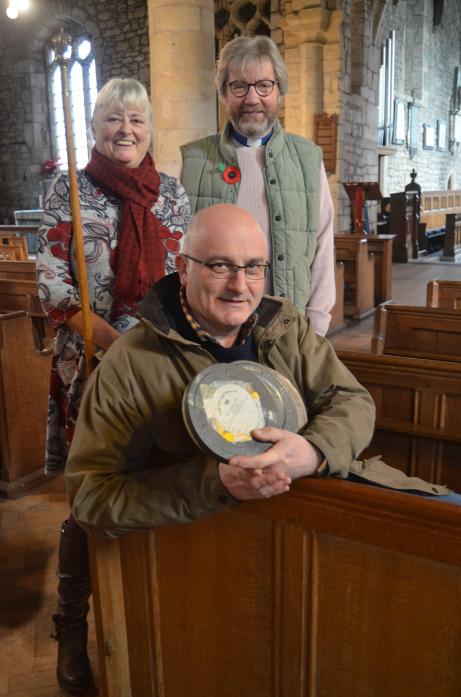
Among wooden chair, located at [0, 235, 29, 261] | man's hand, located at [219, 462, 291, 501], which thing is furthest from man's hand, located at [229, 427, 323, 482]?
wooden chair, located at [0, 235, 29, 261]

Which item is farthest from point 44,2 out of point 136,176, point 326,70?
point 136,176

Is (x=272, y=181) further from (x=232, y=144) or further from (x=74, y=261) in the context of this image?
(x=74, y=261)

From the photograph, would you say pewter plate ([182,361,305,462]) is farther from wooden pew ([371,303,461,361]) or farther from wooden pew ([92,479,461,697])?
wooden pew ([371,303,461,361])

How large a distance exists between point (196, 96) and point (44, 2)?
34.0 feet

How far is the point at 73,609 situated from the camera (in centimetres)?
186

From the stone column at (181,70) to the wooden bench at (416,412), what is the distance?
4047 millimetres

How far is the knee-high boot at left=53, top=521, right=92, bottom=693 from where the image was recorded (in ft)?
5.88

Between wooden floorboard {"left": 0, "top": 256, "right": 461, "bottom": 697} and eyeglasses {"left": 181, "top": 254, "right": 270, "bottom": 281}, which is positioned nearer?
eyeglasses {"left": 181, "top": 254, "right": 270, "bottom": 281}

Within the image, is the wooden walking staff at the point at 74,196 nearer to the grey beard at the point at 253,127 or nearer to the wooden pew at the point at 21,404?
the grey beard at the point at 253,127

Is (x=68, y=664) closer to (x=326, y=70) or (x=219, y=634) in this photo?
(x=219, y=634)

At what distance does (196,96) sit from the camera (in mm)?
5504

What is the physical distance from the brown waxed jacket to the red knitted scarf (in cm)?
32

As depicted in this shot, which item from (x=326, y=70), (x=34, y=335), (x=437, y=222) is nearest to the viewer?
(x=34, y=335)

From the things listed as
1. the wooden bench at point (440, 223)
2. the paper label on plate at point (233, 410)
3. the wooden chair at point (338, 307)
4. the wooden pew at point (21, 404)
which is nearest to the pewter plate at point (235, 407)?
the paper label on plate at point (233, 410)
